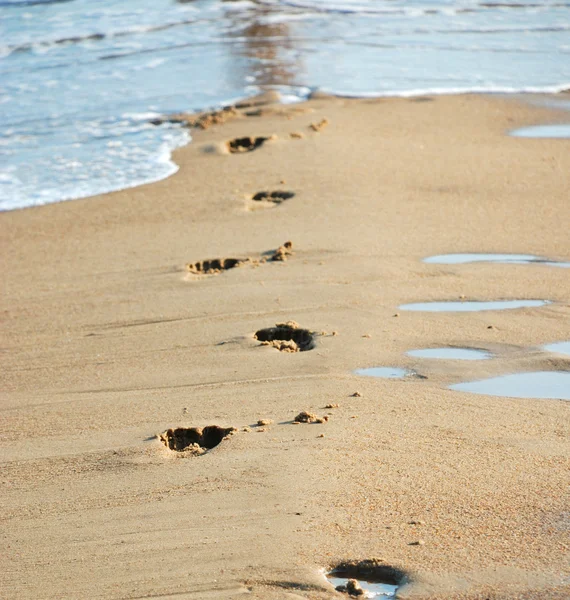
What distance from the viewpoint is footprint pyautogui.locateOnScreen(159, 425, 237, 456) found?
316cm

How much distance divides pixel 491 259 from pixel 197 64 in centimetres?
718

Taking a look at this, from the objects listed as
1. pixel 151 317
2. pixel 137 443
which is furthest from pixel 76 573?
pixel 151 317

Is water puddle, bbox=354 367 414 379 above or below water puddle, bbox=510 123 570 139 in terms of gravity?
below

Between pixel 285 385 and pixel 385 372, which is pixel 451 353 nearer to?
pixel 385 372

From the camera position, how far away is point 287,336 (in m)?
3.96

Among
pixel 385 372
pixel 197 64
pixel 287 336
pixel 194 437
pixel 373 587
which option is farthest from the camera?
pixel 197 64

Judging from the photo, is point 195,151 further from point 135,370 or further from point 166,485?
point 166,485

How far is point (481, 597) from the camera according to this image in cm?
227

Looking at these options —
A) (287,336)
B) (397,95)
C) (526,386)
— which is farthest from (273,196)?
(397,95)

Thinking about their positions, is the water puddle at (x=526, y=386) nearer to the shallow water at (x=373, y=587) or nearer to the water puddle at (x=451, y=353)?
the water puddle at (x=451, y=353)

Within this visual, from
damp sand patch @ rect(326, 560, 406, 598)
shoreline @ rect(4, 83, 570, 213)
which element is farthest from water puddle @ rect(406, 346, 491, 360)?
shoreline @ rect(4, 83, 570, 213)

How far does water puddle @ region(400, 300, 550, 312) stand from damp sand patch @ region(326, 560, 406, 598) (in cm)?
186

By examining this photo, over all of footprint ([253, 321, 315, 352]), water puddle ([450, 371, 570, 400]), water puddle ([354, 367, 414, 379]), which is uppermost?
water puddle ([450, 371, 570, 400])

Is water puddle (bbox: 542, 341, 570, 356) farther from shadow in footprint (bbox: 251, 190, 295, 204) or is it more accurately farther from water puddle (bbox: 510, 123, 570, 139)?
water puddle (bbox: 510, 123, 570, 139)
